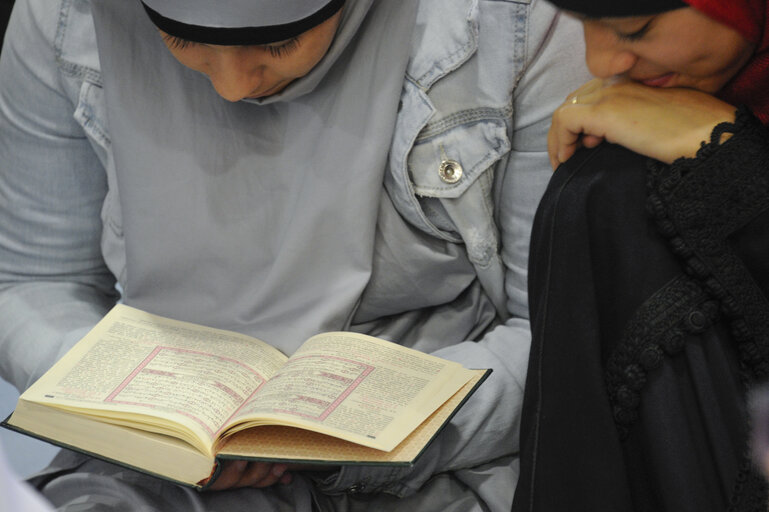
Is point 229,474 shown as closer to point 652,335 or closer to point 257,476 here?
point 257,476

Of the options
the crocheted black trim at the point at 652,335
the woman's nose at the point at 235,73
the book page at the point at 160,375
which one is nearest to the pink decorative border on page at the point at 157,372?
the book page at the point at 160,375

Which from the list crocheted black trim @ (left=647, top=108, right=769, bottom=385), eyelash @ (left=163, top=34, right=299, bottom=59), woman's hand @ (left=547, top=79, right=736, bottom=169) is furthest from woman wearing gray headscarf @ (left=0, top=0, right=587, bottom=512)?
crocheted black trim @ (left=647, top=108, right=769, bottom=385)

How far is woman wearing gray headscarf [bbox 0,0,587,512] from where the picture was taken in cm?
122

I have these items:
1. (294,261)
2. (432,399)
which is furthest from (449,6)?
(432,399)

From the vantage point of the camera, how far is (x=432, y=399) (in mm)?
1115

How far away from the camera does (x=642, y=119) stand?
3.01 ft

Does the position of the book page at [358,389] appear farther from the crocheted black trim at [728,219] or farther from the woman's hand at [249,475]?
the crocheted black trim at [728,219]

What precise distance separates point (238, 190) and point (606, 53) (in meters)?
0.63

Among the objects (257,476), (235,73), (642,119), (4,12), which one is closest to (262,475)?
(257,476)

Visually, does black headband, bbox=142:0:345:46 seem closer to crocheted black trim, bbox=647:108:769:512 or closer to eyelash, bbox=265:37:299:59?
eyelash, bbox=265:37:299:59

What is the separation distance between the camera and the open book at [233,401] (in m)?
1.07

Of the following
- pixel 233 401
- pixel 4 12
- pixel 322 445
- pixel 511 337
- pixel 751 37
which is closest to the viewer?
pixel 751 37

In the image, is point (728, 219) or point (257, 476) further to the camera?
point (257, 476)

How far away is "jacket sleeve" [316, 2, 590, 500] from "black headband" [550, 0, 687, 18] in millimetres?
329
